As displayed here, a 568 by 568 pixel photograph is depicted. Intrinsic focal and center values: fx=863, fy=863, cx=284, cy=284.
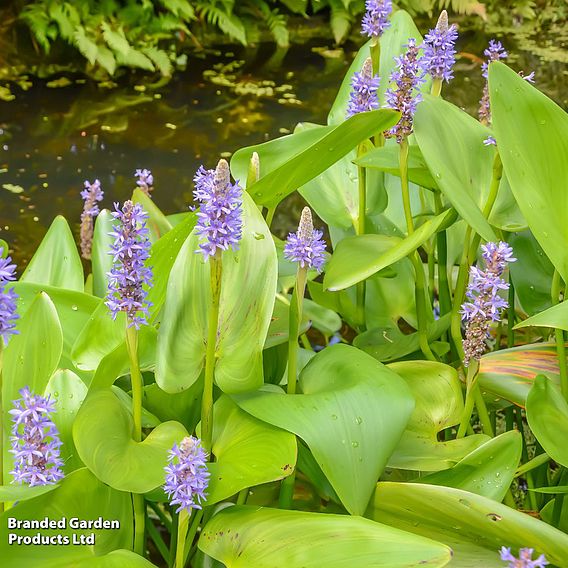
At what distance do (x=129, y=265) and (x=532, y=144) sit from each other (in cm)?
72

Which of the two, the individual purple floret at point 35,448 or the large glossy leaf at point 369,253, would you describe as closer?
the individual purple floret at point 35,448

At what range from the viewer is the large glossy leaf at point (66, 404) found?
1.30 meters

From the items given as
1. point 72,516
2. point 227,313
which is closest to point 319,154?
point 227,313

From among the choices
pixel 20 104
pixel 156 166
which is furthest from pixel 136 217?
pixel 20 104

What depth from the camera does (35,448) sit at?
1086 mm

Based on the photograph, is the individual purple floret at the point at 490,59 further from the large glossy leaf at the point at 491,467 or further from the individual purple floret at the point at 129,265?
the individual purple floret at the point at 129,265

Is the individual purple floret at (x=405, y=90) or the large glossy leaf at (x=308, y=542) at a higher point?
the individual purple floret at (x=405, y=90)

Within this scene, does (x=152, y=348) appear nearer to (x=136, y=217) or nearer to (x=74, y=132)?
(x=136, y=217)

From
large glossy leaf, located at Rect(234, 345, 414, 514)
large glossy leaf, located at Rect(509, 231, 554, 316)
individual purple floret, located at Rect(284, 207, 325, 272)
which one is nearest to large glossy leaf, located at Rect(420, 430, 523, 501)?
large glossy leaf, located at Rect(234, 345, 414, 514)

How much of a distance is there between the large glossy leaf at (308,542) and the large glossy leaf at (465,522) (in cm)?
13

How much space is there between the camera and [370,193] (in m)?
1.78

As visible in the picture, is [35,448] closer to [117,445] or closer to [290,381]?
[117,445]

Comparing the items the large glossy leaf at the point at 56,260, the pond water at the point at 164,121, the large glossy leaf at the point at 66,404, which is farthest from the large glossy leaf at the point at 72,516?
the pond water at the point at 164,121

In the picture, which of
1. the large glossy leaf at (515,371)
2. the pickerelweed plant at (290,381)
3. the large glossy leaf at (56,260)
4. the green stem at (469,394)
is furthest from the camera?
the large glossy leaf at (56,260)
